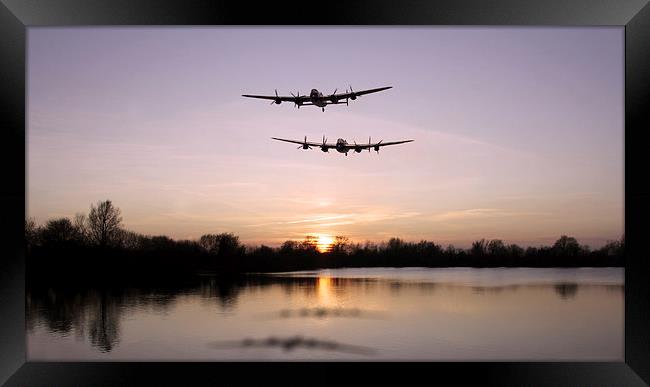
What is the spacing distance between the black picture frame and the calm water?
5.27 m

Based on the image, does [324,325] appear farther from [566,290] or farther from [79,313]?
[566,290]

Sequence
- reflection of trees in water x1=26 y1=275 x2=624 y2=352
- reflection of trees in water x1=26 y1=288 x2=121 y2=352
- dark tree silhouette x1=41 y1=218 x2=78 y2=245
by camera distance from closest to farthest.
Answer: reflection of trees in water x1=26 y1=288 x2=121 y2=352, reflection of trees in water x1=26 y1=275 x2=624 y2=352, dark tree silhouette x1=41 y1=218 x2=78 y2=245

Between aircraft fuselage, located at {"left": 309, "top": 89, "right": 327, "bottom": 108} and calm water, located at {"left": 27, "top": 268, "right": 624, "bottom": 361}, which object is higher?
aircraft fuselage, located at {"left": 309, "top": 89, "right": 327, "bottom": 108}

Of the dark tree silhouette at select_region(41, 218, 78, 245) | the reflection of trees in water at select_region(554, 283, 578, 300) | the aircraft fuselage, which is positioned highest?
the aircraft fuselage

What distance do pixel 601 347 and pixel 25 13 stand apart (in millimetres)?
17763

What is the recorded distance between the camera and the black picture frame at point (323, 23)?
6406 millimetres

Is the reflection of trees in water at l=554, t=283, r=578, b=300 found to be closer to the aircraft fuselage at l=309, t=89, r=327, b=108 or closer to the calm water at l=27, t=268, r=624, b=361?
the calm water at l=27, t=268, r=624, b=361

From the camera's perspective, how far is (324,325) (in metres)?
22.0

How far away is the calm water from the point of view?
17438 millimetres

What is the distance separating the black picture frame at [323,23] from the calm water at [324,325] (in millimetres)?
5274

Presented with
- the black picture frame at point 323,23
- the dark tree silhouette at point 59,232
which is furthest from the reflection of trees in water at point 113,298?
the black picture frame at point 323,23

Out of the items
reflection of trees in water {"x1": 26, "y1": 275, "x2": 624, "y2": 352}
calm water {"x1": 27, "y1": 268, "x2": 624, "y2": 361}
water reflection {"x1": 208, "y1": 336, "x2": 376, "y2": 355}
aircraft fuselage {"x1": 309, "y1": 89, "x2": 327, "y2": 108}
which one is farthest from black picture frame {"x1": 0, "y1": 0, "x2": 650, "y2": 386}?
reflection of trees in water {"x1": 26, "y1": 275, "x2": 624, "y2": 352}

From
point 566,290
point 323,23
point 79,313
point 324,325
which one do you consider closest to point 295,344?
point 324,325

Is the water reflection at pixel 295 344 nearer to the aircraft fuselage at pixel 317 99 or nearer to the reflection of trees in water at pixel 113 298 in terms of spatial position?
the reflection of trees in water at pixel 113 298
